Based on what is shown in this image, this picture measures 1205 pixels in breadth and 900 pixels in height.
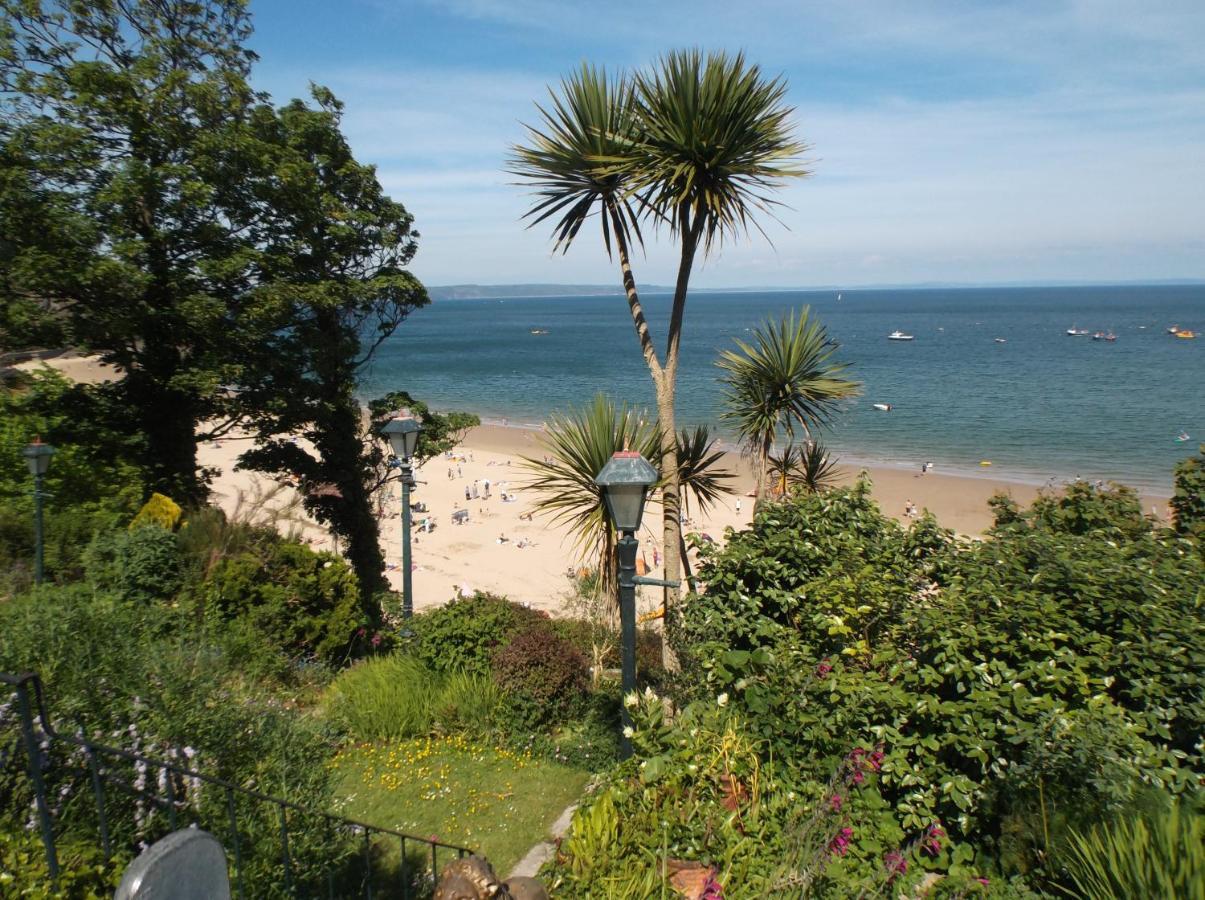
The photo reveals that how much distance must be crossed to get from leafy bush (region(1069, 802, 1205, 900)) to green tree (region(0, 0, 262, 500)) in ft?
35.2

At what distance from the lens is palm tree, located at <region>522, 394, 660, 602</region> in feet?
28.5

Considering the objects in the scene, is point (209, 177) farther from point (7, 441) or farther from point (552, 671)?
point (552, 671)

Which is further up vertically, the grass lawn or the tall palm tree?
the tall palm tree

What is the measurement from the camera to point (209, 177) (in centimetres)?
1125

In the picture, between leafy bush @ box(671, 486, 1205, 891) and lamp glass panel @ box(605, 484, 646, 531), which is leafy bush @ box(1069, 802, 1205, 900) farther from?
lamp glass panel @ box(605, 484, 646, 531)

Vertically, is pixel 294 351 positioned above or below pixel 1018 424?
above

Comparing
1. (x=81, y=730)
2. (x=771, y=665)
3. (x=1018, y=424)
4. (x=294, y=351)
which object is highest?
(x=294, y=351)

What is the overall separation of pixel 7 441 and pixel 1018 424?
3874 centimetres

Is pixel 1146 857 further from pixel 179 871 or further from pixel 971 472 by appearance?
pixel 971 472

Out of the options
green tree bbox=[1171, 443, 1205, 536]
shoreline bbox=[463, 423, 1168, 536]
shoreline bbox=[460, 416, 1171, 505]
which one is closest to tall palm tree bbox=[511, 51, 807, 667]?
green tree bbox=[1171, 443, 1205, 536]

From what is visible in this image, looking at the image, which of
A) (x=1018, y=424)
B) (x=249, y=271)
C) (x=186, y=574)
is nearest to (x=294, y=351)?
(x=249, y=271)

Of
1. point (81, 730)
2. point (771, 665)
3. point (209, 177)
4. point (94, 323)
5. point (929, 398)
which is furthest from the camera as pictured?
point (929, 398)

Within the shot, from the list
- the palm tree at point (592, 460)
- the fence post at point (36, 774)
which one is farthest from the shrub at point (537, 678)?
the fence post at point (36, 774)

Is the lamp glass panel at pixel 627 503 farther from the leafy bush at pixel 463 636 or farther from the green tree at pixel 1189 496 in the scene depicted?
the green tree at pixel 1189 496
